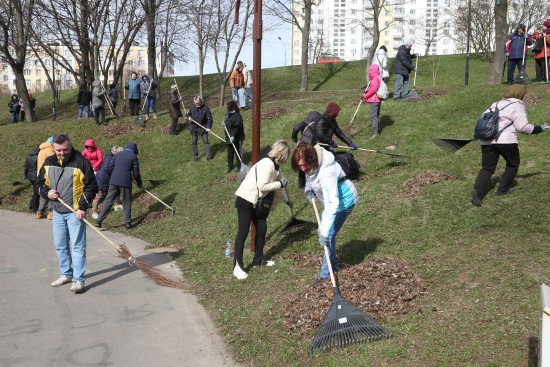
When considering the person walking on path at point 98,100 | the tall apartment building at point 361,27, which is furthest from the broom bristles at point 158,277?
the tall apartment building at point 361,27

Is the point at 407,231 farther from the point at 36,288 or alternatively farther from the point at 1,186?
the point at 1,186

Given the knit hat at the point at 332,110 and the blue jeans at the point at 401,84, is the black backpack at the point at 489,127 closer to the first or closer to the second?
the knit hat at the point at 332,110

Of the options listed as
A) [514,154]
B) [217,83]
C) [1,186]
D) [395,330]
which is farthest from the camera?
[217,83]

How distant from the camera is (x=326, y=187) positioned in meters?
5.60

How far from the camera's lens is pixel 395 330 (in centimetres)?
468

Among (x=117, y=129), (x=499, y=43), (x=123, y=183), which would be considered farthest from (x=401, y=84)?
(x=117, y=129)

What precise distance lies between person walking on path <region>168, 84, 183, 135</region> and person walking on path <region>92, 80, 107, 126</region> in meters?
3.05

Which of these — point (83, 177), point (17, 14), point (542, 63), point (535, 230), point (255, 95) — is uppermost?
point (17, 14)

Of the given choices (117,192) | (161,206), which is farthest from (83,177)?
(161,206)

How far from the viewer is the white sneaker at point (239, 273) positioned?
679 centimetres

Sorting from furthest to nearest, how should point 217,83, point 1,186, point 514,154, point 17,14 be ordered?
point 217,83 → point 17,14 → point 1,186 → point 514,154

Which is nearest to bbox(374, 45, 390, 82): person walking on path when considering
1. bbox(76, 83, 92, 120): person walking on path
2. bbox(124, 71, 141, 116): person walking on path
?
bbox(124, 71, 141, 116): person walking on path

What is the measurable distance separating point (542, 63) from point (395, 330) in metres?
14.8

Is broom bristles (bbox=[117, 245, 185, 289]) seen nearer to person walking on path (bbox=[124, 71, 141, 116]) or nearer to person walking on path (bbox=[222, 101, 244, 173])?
person walking on path (bbox=[222, 101, 244, 173])
